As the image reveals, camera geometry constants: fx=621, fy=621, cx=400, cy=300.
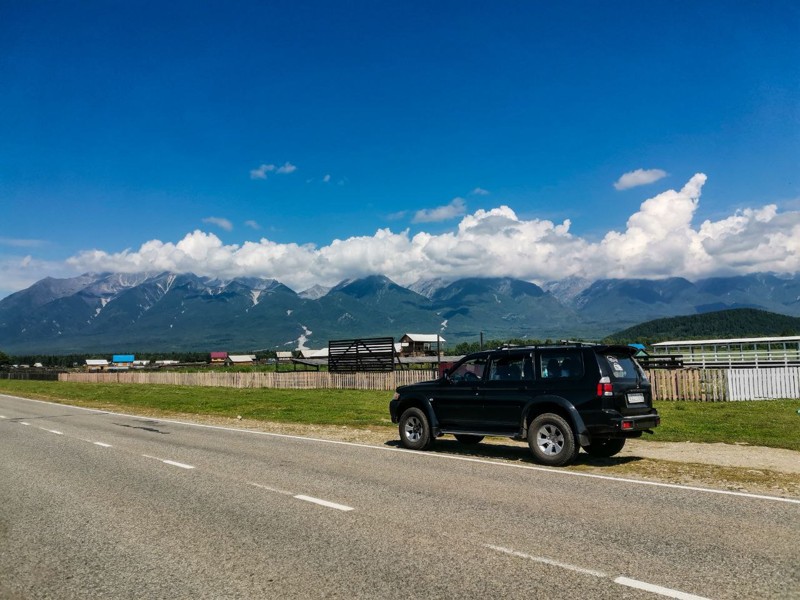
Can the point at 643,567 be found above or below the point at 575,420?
below

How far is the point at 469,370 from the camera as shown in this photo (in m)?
13.1

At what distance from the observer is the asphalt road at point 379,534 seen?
5.28 meters

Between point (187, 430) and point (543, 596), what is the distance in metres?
16.1

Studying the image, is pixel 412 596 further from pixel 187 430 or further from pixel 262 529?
pixel 187 430

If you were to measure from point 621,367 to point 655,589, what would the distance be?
6.85 m

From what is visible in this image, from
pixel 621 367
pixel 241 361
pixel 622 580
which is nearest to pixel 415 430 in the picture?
pixel 621 367

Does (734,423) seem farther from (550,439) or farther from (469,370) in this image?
(469,370)

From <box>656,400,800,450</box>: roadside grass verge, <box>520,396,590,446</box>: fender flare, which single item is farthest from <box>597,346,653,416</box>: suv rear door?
<box>656,400,800,450</box>: roadside grass verge

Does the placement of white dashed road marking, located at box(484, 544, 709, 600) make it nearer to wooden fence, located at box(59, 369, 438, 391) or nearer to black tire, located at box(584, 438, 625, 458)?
black tire, located at box(584, 438, 625, 458)

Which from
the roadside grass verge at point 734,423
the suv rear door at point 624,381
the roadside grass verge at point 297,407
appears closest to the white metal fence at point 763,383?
the roadside grass verge at point 734,423

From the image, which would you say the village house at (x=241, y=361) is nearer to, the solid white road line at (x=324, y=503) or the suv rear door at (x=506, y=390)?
the suv rear door at (x=506, y=390)

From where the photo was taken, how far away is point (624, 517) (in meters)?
7.50

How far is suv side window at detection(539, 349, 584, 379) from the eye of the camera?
37.4ft

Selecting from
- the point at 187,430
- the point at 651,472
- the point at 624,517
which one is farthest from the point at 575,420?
the point at 187,430
